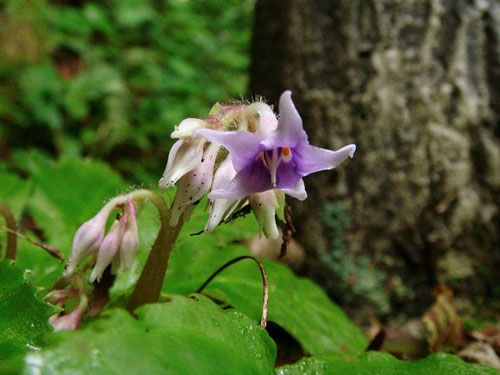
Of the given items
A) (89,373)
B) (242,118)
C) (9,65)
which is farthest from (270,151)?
(9,65)

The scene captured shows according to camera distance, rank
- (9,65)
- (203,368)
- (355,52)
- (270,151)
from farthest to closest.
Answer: (9,65) < (355,52) < (270,151) < (203,368)

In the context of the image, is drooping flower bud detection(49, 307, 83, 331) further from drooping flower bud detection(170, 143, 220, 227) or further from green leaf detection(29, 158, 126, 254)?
green leaf detection(29, 158, 126, 254)

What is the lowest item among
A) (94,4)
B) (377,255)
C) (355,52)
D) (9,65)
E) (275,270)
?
(377,255)

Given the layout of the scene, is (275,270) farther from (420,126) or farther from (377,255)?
(420,126)

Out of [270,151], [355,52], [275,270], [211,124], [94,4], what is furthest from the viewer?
[94,4]

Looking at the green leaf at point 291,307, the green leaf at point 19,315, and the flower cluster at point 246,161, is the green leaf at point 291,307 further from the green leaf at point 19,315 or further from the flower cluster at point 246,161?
the green leaf at point 19,315

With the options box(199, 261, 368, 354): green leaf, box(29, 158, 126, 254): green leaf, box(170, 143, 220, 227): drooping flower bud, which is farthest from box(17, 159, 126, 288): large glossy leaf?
box(170, 143, 220, 227): drooping flower bud
